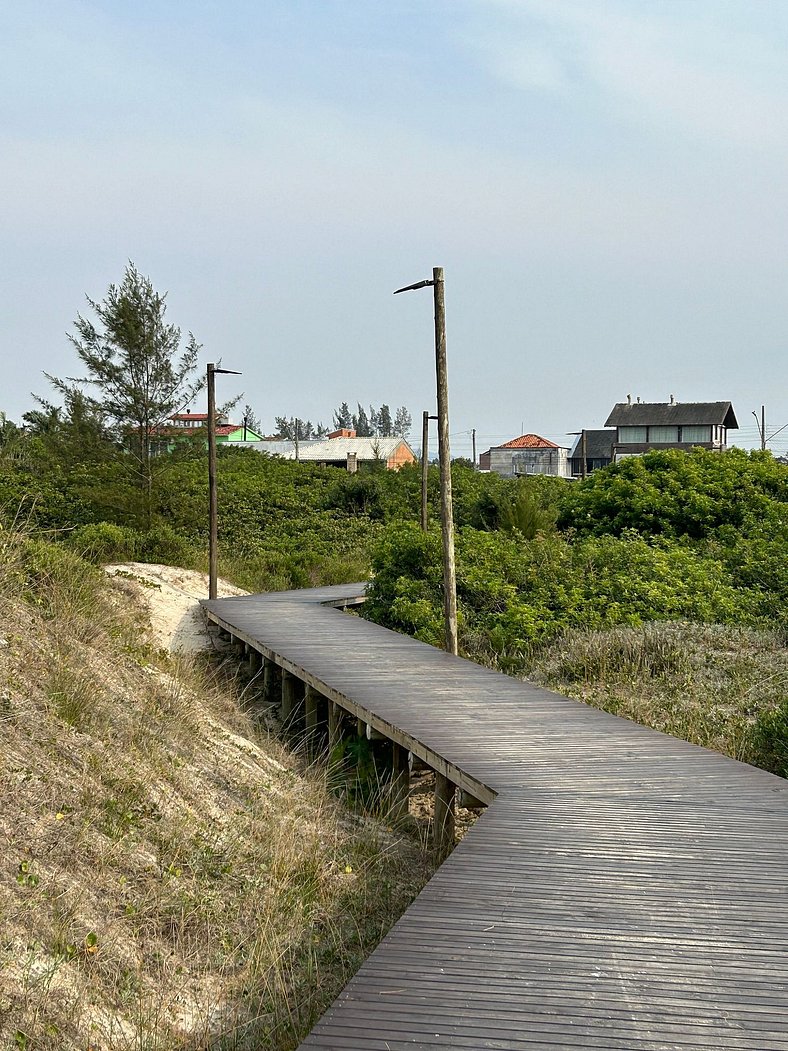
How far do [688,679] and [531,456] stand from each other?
2410 inches

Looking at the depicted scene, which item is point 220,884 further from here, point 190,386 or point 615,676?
point 190,386

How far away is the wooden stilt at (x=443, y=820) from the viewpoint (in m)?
6.46

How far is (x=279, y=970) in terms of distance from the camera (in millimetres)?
4395

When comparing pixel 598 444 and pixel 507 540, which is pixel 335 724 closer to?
pixel 507 540

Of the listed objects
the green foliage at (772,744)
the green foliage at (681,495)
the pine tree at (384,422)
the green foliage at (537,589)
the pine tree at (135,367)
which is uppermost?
the pine tree at (384,422)

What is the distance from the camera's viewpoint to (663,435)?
55.3 m

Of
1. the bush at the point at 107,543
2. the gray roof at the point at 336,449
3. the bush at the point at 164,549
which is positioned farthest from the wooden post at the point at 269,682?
the gray roof at the point at 336,449

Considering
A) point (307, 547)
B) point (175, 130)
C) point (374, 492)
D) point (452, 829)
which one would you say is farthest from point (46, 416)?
point (452, 829)

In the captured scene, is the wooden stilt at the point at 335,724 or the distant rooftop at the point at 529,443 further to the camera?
the distant rooftop at the point at 529,443

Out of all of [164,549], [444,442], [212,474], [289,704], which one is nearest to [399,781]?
[289,704]

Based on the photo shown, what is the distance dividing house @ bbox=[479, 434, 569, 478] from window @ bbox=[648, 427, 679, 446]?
10.9 meters

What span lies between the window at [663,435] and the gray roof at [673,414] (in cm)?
30

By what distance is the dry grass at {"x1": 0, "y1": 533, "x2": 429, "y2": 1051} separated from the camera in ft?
13.4

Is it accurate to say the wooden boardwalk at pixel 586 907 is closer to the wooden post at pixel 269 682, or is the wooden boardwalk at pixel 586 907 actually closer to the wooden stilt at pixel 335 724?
the wooden stilt at pixel 335 724
